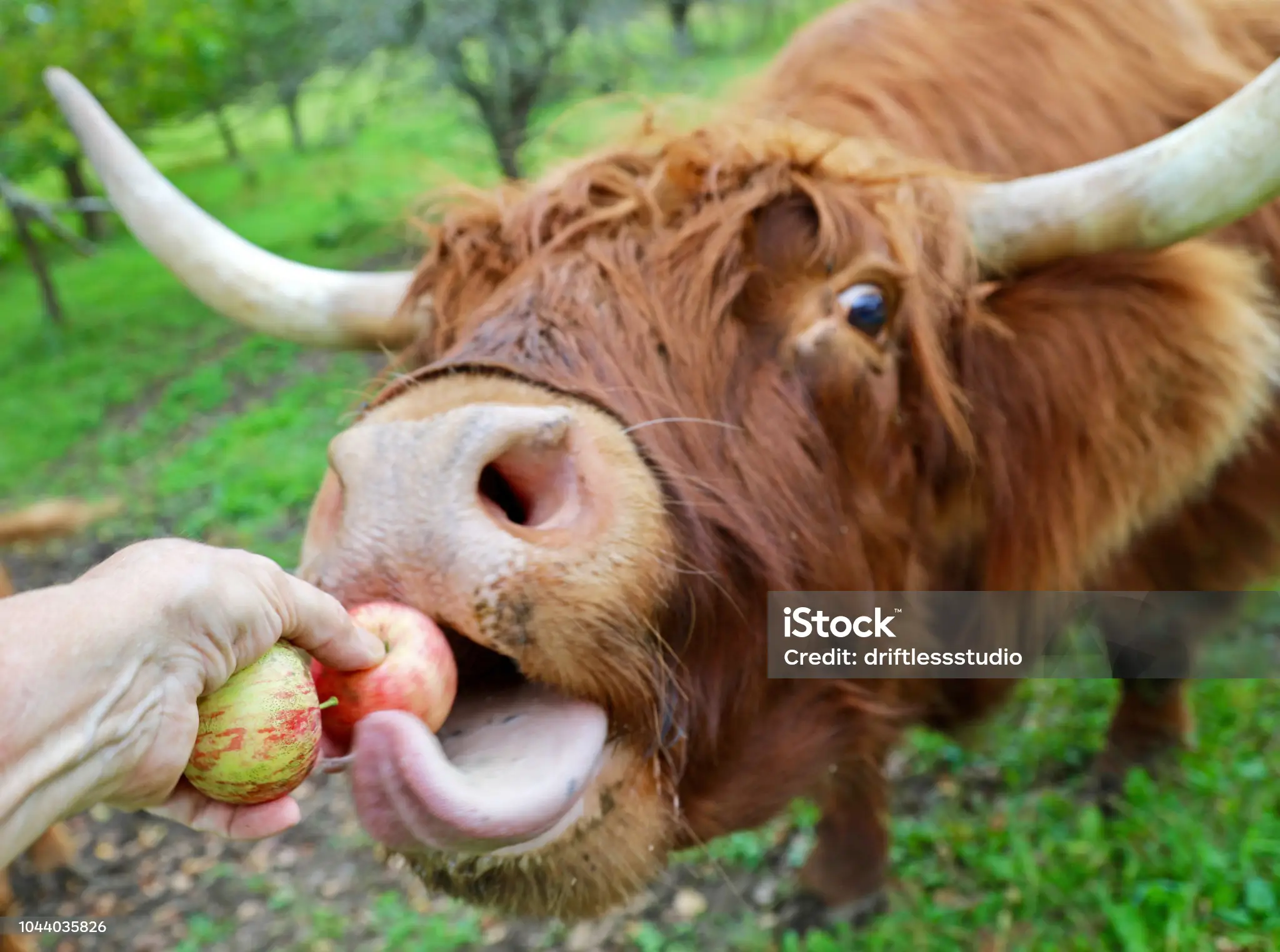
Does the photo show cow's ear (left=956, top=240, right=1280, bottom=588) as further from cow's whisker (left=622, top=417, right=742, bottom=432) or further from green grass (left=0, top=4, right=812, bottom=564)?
green grass (left=0, top=4, right=812, bottom=564)

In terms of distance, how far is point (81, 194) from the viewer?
15586 mm

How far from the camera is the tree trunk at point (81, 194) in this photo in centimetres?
1273

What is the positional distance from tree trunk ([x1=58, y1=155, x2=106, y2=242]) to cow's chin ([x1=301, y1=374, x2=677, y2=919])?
1222cm

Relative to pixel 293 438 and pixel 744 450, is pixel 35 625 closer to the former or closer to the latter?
pixel 744 450

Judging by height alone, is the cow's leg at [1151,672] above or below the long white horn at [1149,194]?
below

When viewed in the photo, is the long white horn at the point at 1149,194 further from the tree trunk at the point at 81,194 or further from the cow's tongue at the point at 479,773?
the tree trunk at the point at 81,194

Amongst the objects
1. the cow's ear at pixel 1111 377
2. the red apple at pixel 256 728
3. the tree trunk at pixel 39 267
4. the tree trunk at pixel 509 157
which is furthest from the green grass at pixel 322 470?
the cow's ear at pixel 1111 377

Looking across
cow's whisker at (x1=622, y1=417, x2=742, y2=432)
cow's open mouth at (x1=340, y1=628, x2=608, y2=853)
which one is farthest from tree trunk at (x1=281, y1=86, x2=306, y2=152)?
cow's open mouth at (x1=340, y1=628, x2=608, y2=853)

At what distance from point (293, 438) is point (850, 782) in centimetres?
631

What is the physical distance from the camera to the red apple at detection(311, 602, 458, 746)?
4.26 feet

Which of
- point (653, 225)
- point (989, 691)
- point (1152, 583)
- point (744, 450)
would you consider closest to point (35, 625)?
point (744, 450)

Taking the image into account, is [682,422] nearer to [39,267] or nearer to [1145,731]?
[1145,731]

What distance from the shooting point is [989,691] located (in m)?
2.77

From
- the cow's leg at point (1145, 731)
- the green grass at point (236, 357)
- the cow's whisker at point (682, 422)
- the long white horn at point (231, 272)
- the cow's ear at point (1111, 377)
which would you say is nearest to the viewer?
the cow's whisker at point (682, 422)
